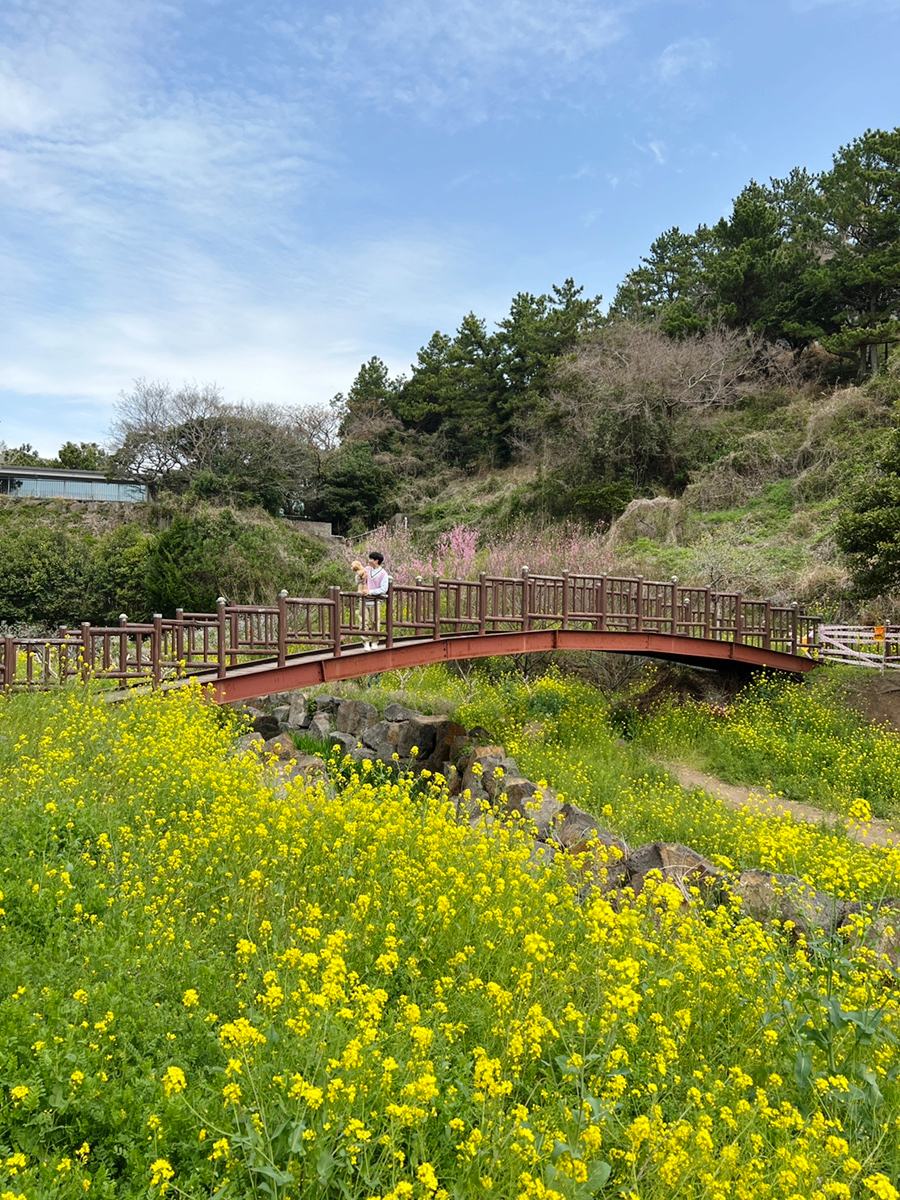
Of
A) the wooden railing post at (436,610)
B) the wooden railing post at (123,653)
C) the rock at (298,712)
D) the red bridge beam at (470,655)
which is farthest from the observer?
the rock at (298,712)

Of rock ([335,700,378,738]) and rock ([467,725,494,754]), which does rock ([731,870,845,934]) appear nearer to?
rock ([467,725,494,754])

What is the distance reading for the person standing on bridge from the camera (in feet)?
37.3

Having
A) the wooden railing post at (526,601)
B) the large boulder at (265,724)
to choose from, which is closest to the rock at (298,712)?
the large boulder at (265,724)

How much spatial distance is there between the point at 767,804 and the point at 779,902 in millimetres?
5095

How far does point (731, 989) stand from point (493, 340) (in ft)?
115

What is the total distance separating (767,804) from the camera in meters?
11.2

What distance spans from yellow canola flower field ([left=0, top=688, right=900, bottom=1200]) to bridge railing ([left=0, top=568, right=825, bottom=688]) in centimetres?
382

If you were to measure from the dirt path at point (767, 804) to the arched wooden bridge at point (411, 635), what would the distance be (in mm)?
2916

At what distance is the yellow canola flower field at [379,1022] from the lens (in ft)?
8.35

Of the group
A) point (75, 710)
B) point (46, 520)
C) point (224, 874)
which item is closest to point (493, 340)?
point (46, 520)

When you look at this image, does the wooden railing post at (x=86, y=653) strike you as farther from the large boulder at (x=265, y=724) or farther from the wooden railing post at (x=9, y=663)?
the large boulder at (x=265, y=724)

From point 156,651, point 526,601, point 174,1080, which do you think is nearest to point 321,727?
point 526,601

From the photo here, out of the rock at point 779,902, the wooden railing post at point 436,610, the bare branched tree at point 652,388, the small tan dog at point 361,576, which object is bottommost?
the rock at point 779,902

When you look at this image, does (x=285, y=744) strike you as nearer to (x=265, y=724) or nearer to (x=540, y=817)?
(x=265, y=724)
